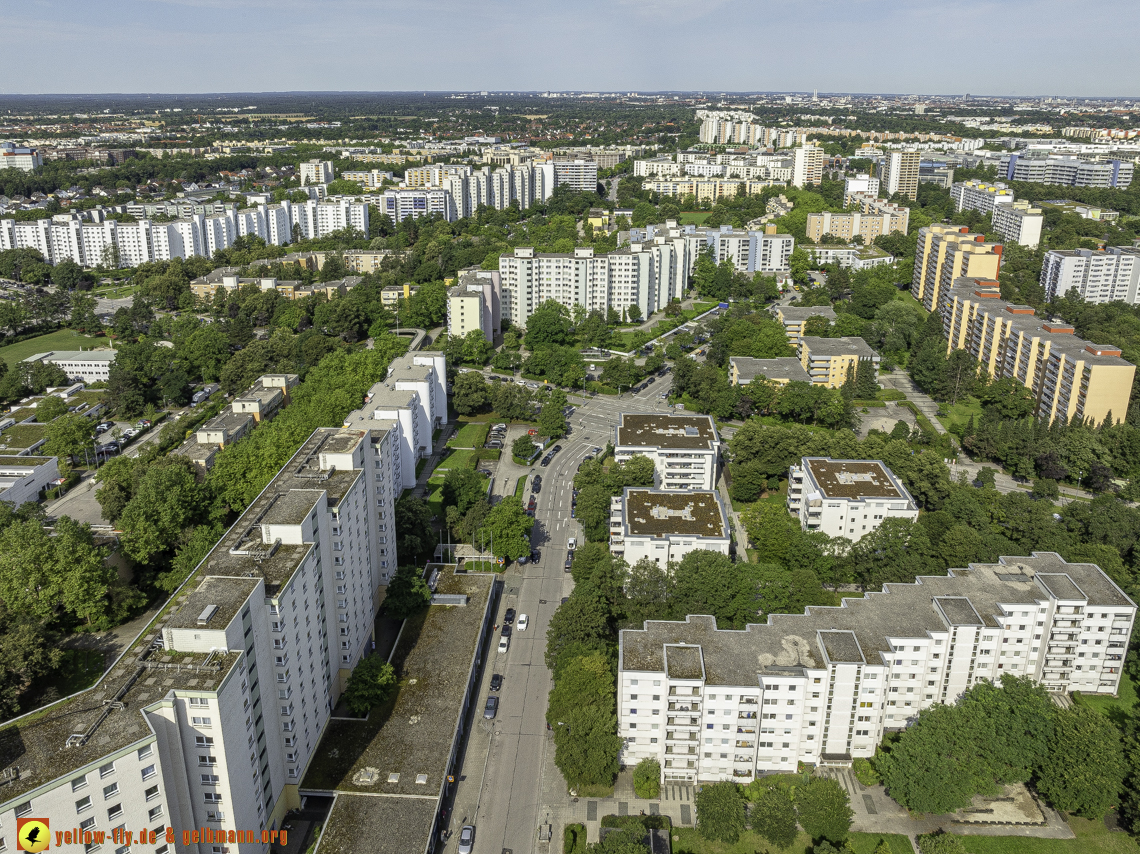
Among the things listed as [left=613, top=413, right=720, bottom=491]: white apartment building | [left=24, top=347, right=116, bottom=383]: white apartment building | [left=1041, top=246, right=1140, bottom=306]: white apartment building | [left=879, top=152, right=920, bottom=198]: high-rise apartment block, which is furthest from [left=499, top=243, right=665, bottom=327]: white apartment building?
[left=879, top=152, right=920, bottom=198]: high-rise apartment block

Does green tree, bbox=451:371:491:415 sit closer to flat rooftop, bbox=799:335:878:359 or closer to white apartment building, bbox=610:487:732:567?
white apartment building, bbox=610:487:732:567

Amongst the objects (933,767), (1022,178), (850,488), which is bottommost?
(933,767)

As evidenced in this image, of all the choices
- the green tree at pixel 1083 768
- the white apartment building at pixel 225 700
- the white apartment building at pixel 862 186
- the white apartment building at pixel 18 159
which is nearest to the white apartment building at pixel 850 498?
the green tree at pixel 1083 768

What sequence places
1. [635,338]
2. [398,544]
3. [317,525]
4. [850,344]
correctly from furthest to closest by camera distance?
1. [635,338]
2. [850,344]
3. [398,544]
4. [317,525]

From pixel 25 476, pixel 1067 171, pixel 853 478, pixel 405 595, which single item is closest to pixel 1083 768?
pixel 853 478

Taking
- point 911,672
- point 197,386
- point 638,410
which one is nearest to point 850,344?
point 638,410

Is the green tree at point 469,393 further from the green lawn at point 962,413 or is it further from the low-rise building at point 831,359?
the green lawn at point 962,413

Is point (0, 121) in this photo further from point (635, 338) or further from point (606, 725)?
point (606, 725)
